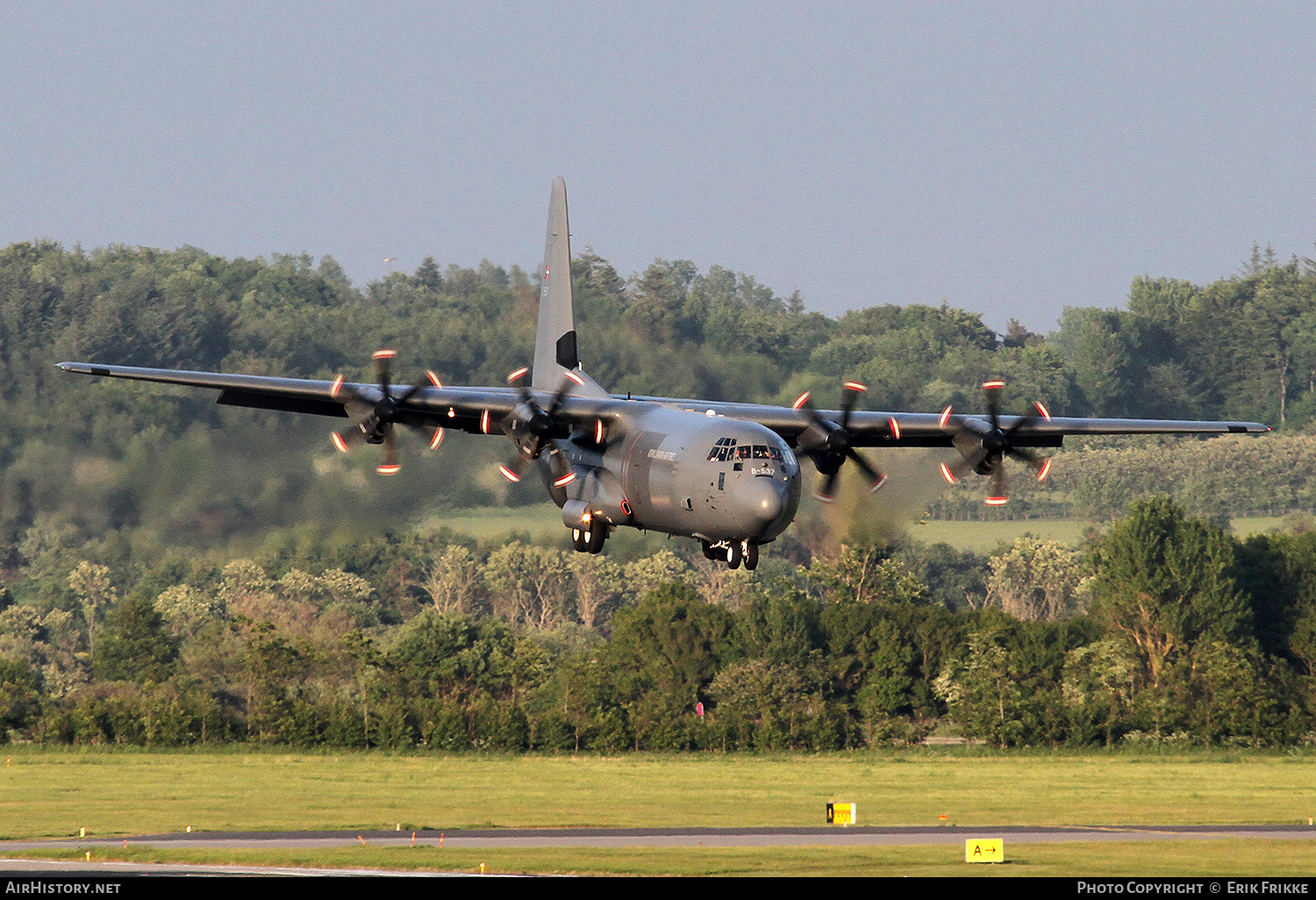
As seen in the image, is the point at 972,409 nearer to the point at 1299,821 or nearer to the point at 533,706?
the point at 533,706

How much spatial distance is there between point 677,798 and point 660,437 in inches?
1775

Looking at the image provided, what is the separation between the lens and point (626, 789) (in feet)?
302

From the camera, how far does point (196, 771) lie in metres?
96.2

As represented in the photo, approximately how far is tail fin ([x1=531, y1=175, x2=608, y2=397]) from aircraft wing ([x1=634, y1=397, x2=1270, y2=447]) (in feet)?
18.6

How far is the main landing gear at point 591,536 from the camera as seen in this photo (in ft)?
164

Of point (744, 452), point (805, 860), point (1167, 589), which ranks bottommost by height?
point (805, 860)

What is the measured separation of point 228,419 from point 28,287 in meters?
49.1

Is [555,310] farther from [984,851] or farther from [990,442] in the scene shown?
[984,851]

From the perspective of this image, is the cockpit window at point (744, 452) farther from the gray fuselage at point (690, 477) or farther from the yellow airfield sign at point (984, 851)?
the yellow airfield sign at point (984, 851)

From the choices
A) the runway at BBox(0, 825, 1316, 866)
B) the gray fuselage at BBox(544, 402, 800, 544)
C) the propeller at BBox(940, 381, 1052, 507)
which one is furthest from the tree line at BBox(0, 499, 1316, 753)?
the propeller at BBox(940, 381, 1052, 507)

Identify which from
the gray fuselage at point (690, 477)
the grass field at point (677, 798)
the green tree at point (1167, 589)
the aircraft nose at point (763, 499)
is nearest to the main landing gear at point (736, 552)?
the gray fuselage at point (690, 477)

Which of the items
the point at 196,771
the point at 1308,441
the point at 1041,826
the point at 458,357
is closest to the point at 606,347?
the point at 458,357

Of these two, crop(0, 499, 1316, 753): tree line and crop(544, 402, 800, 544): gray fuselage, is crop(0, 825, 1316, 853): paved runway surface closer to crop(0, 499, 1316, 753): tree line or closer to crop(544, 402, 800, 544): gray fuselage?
crop(544, 402, 800, 544): gray fuselage

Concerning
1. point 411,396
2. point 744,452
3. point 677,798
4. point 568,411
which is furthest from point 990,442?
point 677,798
